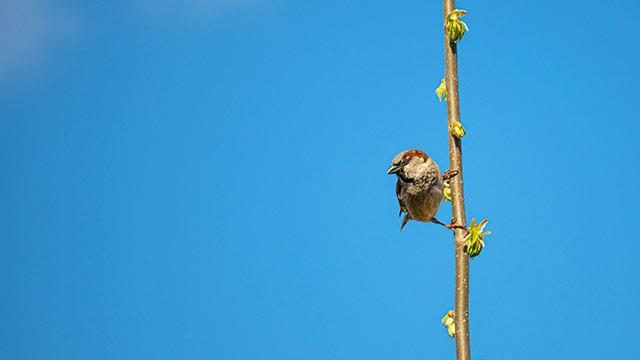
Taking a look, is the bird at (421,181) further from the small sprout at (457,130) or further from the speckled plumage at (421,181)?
the small sprout at (457,130)

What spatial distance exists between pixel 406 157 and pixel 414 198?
573 mm

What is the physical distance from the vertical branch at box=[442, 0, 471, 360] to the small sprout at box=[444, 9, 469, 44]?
0.05m

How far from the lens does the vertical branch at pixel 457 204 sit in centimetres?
398

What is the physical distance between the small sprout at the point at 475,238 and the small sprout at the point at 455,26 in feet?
4.48

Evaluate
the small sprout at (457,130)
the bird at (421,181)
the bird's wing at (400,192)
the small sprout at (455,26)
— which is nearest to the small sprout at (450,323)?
the small sprout at (457,130)

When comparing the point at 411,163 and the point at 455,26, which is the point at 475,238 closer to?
the point at 455,26

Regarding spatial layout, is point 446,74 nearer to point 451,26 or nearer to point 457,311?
point 451,26

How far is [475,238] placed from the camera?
13.4 feet

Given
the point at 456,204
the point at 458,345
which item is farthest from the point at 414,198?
the point at 458,345

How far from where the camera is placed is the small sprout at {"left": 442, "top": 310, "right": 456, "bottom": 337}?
404 centimetres

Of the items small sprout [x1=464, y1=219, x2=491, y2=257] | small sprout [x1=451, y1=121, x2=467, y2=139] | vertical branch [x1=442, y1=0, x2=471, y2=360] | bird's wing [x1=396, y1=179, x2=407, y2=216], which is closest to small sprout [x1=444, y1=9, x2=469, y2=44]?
vertical branch [x1=442, y1=0, x2=471, y2=360]

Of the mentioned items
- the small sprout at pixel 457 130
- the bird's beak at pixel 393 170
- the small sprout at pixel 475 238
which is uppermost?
the bird's beak at pixel 393 170

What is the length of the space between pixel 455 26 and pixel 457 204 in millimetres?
1265

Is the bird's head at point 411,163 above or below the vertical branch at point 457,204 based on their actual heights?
above
